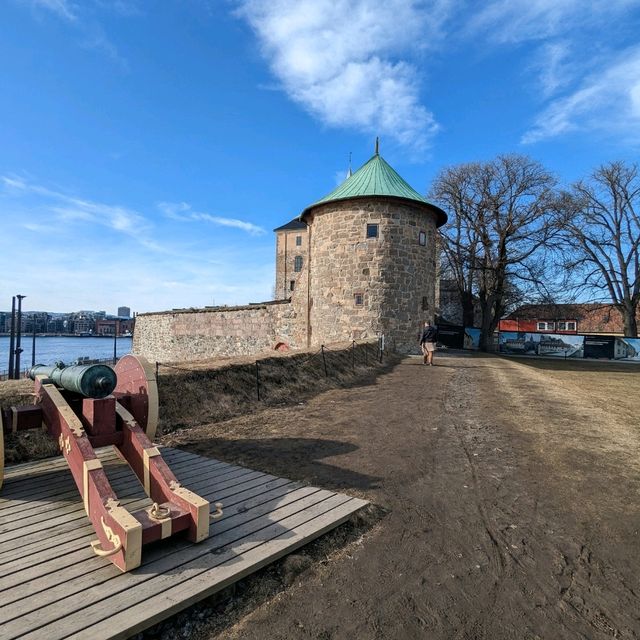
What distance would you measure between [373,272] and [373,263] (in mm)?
370

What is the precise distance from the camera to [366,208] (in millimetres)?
17766

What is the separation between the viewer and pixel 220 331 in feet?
83.3

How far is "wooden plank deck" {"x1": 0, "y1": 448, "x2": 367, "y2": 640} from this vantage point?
2062 millimetres

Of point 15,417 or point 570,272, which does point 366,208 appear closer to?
point 15,417

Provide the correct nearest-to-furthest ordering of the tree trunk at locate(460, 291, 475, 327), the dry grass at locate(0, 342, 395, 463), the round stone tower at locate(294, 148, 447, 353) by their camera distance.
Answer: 1. the dry grass at locate(0, 342, 395, 463)
2. the round stone tower at locate(294, 148, 447, 353)
3. the tree trunk at locate(460, 291, 475, 327)

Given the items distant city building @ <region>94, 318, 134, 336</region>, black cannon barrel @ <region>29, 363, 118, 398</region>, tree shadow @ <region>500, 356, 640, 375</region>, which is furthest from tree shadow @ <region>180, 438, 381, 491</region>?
distant city building @ <region>94, 318, 134, 336</region>

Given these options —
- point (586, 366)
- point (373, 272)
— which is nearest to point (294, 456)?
point (373, 272)

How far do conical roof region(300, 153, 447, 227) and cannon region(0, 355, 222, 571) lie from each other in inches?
593

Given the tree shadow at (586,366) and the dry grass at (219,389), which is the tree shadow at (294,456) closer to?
the dry grass at (219,389)

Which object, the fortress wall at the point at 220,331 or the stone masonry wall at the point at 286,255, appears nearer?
the fortress wall at the point at 220,331

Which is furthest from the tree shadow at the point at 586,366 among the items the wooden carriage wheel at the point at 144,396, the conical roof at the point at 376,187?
the wooden carriage wheel at the point at 144,396

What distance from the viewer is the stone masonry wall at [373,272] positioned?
57.4 ft

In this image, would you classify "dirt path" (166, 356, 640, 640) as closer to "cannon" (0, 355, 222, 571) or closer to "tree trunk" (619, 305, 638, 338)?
"cannon" (0, 355, 222, 571)

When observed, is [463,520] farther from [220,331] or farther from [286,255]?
[286,255]
